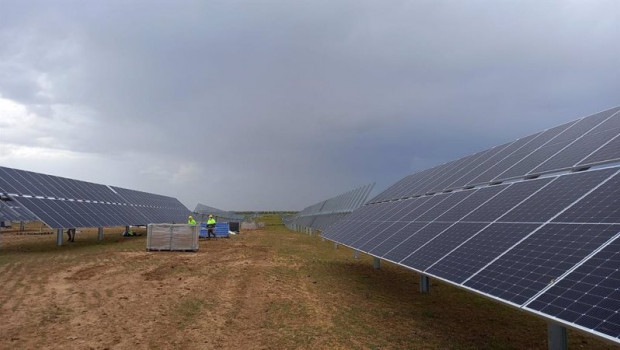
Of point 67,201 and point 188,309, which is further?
point 67,201

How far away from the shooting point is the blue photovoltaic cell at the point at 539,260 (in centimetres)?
608

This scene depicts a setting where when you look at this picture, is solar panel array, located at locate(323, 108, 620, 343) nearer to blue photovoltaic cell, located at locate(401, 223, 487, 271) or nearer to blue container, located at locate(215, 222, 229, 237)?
blue photovoltaic cell, located at locate(401, 223, 487, 271)

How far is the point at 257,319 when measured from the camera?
1020 cm

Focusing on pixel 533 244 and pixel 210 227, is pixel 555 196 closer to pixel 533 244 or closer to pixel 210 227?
pixel 533 244

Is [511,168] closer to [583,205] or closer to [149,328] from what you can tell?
[583,205]

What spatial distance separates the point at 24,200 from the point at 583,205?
28199mm

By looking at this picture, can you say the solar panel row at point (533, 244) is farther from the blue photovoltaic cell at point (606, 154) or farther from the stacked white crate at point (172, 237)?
the stacked white crate at point (172, 237)

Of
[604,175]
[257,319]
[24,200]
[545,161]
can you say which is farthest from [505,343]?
[24,200]

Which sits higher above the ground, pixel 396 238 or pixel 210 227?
pixel 396 238

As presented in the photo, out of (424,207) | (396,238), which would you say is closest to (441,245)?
(396,238)

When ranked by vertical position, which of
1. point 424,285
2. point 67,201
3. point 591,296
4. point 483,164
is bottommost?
point 424,285

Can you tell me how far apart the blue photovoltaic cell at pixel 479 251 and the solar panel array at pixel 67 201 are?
22.8 meters

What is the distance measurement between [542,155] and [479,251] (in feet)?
24.0

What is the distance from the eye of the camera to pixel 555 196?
887 centimetres
